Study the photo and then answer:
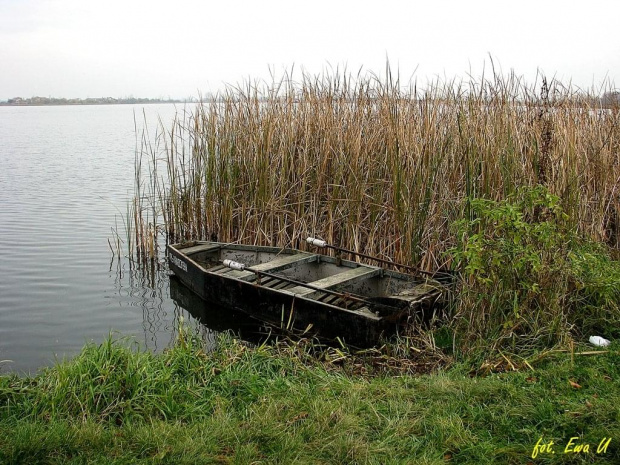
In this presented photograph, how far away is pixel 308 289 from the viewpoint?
6445mm

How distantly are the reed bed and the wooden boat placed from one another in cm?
44

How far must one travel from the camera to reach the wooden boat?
17.5 ft

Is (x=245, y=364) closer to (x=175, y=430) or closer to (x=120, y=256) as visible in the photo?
(x=175, y=430)

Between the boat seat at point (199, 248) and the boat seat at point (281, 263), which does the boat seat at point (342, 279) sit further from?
the boat seat at point (199, 248)

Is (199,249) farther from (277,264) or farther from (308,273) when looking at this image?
(308,273)

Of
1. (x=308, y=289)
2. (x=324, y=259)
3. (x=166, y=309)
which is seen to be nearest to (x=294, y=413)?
(x=308, y=289)

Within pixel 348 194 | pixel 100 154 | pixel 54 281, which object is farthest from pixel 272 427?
pixel 100 154

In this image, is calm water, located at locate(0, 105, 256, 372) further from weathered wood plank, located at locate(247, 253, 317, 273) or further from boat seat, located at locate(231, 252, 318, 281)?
weathered wood plank, located at locate(247, 253, 317, 273)

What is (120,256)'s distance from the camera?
971 centimetres

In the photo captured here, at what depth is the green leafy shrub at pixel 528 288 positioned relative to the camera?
4.51 meters

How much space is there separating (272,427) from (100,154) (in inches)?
888

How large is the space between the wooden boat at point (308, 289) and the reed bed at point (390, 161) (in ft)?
1.43

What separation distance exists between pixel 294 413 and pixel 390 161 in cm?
407

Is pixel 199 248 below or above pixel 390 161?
below
